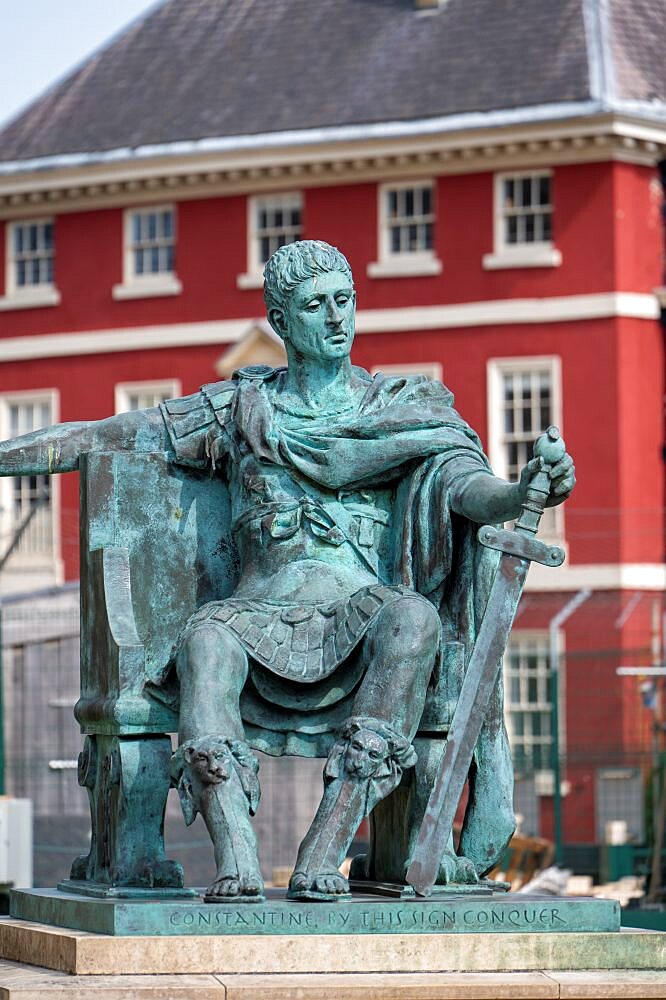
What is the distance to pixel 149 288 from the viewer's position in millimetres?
43531

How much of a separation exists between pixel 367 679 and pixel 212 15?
126ft

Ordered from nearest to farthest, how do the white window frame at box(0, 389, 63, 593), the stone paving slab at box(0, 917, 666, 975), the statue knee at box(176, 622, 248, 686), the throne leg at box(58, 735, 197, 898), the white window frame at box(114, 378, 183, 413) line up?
the stone paving slab at box(0, 917, 666, 975), the statue knee at box(176, 622, 248, 686), the throne leg at box(58, 735, 197, 898), the white window frame at box(0, 389, 63, 593), the white window frame at box(114, 378, 183, 413)

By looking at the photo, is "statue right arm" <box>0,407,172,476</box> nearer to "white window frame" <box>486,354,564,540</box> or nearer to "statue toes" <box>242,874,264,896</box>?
"statue toes" <box>242,874,264,896</box>

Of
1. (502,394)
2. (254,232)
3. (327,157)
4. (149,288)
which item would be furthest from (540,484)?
(149,288)

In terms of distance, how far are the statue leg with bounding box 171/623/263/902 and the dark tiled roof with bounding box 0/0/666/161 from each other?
32.6 metres

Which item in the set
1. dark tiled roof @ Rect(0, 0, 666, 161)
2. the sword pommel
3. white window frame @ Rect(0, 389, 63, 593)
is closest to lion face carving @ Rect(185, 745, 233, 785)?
the sword pommel

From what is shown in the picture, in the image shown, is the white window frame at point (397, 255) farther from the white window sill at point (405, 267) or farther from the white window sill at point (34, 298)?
the white window sill at point (34, 298)

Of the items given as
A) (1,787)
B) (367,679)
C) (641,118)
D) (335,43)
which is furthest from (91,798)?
(335,43)

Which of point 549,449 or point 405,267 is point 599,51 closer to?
point 405,267

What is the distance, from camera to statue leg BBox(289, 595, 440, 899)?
7258mm

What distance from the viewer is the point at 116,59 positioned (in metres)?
45.2

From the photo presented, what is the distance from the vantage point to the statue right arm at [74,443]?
845 cm

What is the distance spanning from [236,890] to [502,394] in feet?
110

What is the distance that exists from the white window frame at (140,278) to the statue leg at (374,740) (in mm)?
35988
